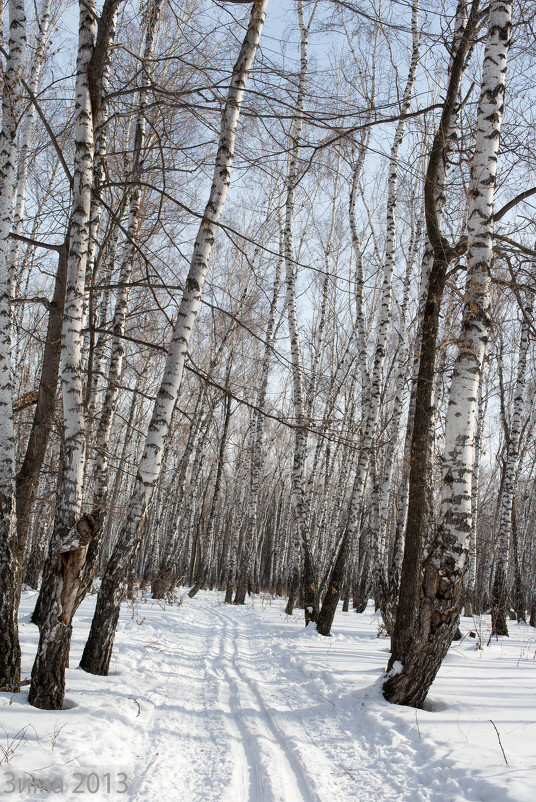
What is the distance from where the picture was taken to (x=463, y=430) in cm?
436

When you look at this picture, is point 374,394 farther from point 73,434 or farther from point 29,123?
point 29,123

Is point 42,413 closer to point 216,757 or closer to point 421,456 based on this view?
point 216,757

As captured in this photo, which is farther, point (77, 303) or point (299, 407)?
point (299, 407)

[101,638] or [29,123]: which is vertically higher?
[29,123]

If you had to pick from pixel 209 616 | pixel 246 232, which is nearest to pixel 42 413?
pixel 209 616

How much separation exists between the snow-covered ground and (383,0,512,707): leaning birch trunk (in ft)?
1.44

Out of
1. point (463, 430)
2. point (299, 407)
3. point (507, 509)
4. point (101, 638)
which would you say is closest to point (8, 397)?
point (101, 638)

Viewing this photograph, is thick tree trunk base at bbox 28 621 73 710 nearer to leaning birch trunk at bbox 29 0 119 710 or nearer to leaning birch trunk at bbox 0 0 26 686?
leaning birch trunk at bbox 29 0 119 710

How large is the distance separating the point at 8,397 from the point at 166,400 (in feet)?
4.52

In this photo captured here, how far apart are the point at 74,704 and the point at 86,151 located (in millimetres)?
4293

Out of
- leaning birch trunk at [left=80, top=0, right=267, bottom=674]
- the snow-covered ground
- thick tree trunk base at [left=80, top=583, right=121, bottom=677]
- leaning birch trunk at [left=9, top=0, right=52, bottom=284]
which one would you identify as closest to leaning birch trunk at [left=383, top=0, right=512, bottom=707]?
the snow-covered ground

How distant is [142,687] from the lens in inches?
191

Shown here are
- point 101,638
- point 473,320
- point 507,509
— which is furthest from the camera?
point 507,509

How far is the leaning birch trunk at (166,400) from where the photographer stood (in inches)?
190
